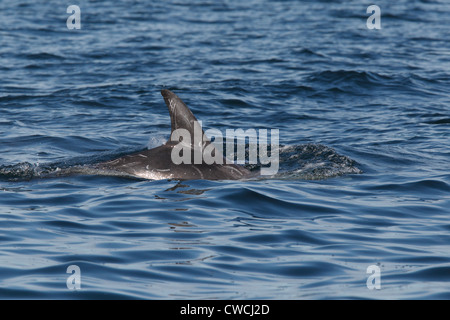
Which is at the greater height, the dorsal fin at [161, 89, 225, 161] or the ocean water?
the dorsal fin at [161, 89, 225, 161]

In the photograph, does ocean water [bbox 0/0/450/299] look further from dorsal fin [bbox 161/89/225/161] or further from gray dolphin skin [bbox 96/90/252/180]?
dorsal fin [bbox 161/89/225/161]

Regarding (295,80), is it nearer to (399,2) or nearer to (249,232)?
(249,232)

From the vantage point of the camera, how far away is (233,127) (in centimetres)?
1775

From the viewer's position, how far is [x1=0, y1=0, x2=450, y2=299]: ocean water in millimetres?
8180

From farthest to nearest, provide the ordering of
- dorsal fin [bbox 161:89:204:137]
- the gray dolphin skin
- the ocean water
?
the gray dolphin skin
dorsal fin [bbox 161:89:204:137]
the ocean water

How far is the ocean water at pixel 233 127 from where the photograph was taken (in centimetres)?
818

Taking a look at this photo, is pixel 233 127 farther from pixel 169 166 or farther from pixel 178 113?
pixel 178 113

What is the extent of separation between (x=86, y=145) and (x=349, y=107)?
7.60 metres

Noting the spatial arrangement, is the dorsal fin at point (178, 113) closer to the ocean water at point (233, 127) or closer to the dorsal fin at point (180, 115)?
the dorsal fin at point (180, 115)

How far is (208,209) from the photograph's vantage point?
10.7m

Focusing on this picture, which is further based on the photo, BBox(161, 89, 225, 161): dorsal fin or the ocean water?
BBox(161, 89, 225, 161): dorsal fin

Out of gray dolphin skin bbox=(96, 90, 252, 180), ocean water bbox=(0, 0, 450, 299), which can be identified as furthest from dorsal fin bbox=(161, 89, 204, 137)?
ocean water bbox=(0, 0, 450, 299)

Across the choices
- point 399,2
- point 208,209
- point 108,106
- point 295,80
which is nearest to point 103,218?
point 208,209
